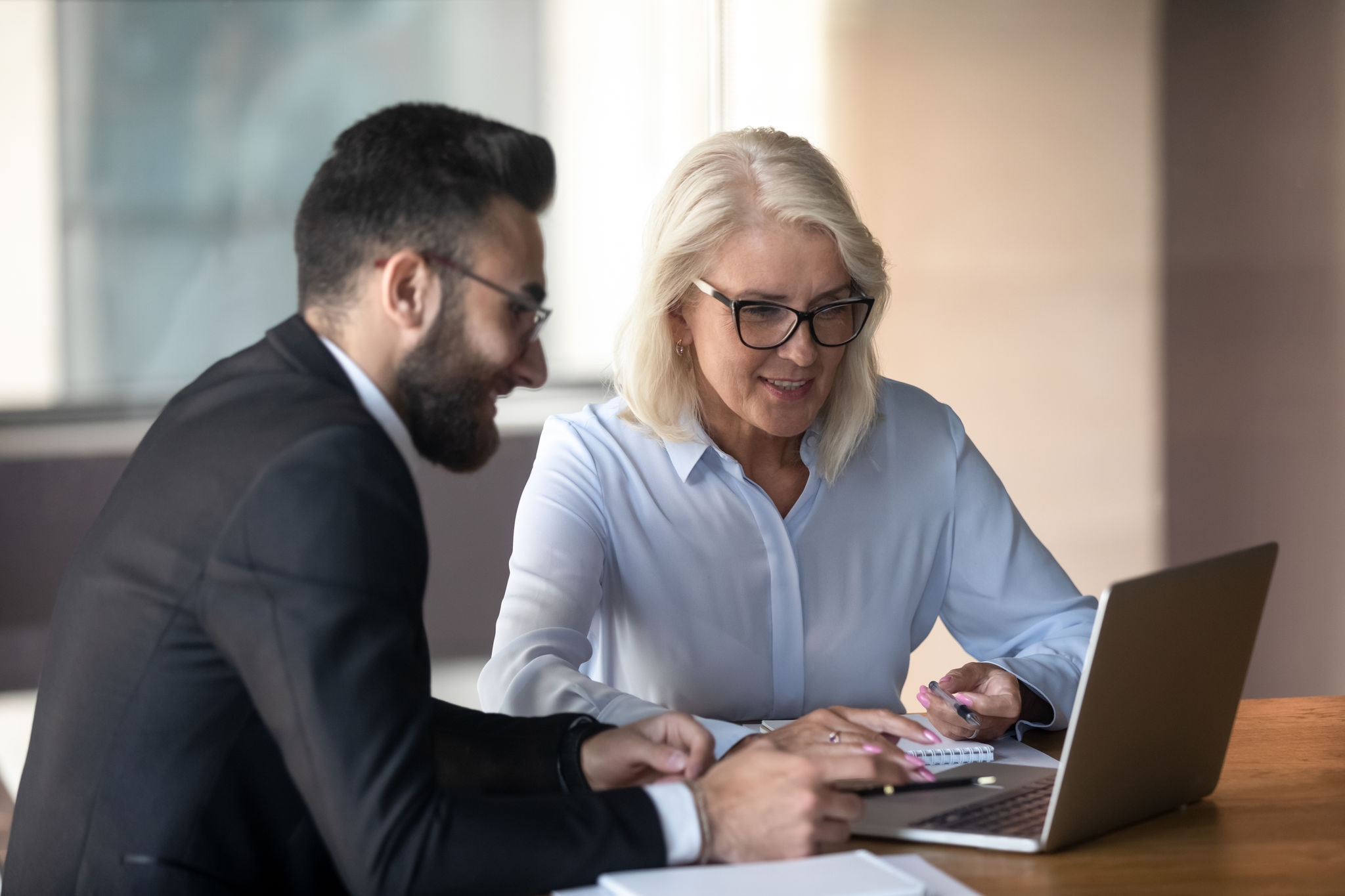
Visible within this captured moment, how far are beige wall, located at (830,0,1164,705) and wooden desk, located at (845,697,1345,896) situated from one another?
111 inches

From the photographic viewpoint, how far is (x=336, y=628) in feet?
3.35

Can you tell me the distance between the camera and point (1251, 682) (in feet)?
14.4

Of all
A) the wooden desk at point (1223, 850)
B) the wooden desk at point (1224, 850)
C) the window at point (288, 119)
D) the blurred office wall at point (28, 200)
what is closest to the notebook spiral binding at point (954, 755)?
the wooden desk at point (1224, 850)

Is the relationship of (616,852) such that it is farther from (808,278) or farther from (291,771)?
(808,278)

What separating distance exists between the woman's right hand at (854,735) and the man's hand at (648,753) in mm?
63

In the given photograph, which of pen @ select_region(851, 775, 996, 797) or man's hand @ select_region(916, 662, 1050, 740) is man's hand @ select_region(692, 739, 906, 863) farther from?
man's hand @ select_region(916, 662, 1050, 740)

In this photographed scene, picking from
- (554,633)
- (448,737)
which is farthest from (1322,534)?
(448,737)

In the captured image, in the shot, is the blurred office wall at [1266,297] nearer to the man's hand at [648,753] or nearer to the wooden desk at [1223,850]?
the wooden desk at [1223,850]

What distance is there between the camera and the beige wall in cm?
423

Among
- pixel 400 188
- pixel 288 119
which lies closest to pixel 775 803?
pixel 400 188

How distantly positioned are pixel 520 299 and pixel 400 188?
6.1 inches

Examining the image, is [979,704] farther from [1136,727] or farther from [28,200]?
[28,200]

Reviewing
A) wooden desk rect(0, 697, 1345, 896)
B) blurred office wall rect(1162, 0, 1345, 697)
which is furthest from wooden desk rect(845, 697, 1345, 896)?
blurred office wall rect(1162, 0, 1345, 697)

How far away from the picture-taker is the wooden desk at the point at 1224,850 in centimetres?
115
